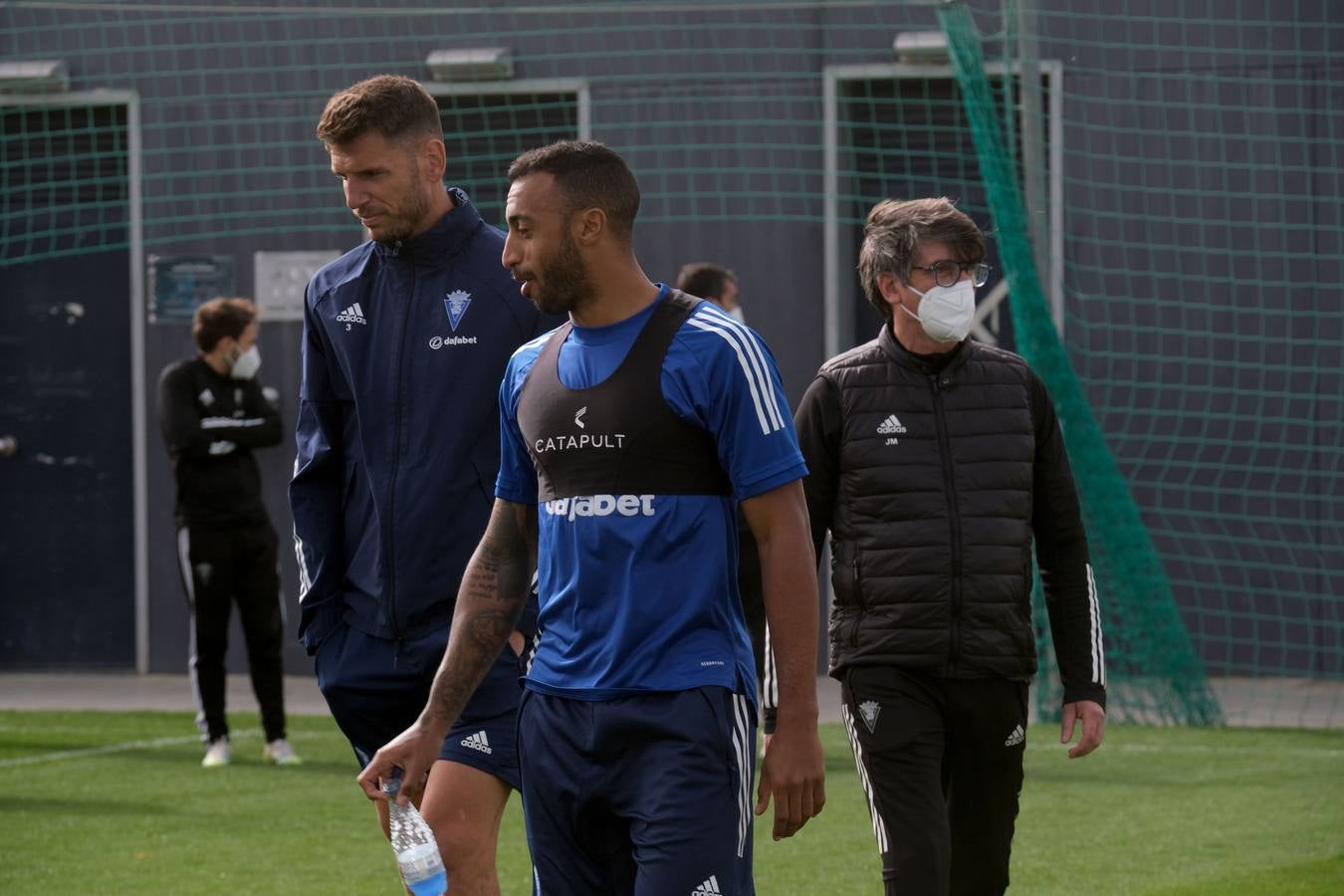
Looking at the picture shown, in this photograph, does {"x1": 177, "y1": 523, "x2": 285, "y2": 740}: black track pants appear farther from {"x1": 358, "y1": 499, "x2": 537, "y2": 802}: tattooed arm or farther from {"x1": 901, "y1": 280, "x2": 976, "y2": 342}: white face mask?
{"x1": 358, "y1": 499, "x2": 537, "y2": 802}: tattooed arm

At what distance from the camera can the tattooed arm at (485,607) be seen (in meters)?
4.23

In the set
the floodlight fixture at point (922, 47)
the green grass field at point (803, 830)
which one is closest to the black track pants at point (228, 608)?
the green grass field at point (803, 830)

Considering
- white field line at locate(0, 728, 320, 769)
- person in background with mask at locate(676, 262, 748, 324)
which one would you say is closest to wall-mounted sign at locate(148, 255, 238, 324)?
white field line at locate(0, 728, 320, 769)

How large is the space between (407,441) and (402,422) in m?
0.04

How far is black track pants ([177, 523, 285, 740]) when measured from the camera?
1030cm

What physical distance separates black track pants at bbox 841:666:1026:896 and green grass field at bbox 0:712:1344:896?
6.85ft

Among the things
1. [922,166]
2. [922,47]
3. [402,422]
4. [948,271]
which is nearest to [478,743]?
[402,422]

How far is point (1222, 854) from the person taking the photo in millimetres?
→ 7777

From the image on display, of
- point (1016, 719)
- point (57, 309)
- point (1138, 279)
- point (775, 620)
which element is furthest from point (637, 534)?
point (57, 309)

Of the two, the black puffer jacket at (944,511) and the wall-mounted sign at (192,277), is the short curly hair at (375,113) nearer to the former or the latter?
the black puffer jacket at (944,511)

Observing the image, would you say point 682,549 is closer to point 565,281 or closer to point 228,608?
point 565,281

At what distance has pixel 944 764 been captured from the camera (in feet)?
17.3

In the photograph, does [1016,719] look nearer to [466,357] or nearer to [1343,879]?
[466,357]

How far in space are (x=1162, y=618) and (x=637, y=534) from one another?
25.6 ft
